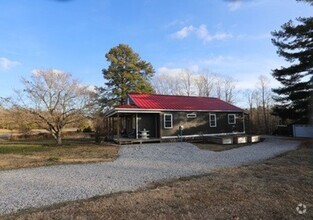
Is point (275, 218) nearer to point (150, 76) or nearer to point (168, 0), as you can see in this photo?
point (168, 0)

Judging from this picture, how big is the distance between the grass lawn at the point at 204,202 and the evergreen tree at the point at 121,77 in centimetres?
2851

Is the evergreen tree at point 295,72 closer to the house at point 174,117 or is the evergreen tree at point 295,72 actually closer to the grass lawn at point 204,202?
the house at point 174,117

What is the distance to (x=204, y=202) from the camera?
4949 mm

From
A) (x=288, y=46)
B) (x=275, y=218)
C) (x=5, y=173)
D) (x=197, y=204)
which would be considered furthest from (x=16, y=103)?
(x=288, y=46)

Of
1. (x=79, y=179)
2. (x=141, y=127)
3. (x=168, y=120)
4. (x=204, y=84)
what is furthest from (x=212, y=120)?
(x=204, y=84)

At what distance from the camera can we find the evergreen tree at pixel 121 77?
34812 millimetres

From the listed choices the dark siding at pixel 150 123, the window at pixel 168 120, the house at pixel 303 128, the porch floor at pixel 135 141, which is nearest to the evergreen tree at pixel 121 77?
the dark siding at pixel 150 123

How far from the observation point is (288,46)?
2134 centimetres

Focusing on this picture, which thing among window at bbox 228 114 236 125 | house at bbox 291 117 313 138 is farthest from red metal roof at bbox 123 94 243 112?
house at bbox 291 117 313 138

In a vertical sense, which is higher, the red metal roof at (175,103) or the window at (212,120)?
the red metal roof at (175,103)

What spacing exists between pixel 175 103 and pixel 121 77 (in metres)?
15.2

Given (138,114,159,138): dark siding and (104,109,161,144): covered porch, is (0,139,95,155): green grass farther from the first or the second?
(138,114,159,138): dark siding

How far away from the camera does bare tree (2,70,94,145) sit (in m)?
19.0

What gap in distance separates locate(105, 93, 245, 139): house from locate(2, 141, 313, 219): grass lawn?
12.6 m
